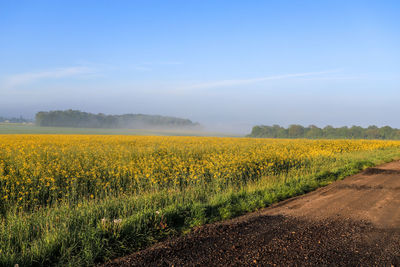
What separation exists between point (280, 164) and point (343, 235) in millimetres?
8871

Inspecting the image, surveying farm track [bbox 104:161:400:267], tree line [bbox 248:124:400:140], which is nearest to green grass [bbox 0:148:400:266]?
farm track [bbox 104:161:400:267]

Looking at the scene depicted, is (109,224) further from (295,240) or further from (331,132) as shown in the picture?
(331,132)

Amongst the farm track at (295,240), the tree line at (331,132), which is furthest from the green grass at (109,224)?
the tree line at (331,132)

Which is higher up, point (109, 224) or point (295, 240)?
point (109, 224)

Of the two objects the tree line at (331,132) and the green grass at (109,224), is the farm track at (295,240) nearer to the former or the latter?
the green grass at (109,224)

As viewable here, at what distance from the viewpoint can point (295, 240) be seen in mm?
4797

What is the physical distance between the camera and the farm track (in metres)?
4.10

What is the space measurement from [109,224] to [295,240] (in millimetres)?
3259

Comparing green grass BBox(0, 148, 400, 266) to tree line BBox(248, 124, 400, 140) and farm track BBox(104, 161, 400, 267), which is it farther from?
tree line BBox(248, 124, 400, 140)

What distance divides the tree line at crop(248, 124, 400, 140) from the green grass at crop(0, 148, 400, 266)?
68.7m

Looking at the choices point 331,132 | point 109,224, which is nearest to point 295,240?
point 109,224

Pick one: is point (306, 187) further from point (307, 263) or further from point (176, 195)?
point (307, 263)

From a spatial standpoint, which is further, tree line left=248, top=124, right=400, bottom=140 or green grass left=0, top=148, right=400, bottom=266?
tree line left=248, top=124, right=400, bottom=140

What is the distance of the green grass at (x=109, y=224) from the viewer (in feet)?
13.6
